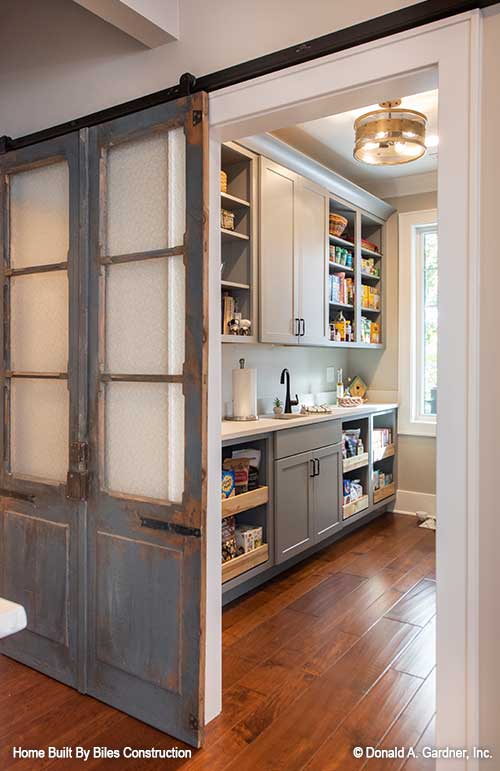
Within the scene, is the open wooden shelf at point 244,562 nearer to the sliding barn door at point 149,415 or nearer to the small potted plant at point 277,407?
the sliding barn door at point 149,415

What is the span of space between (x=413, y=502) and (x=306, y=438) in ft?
6.36

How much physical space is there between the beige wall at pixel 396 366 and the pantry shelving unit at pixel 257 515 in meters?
2.19

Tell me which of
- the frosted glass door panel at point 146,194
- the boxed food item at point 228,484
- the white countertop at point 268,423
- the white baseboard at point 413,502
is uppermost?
the frosted glass door panel at point 146,194

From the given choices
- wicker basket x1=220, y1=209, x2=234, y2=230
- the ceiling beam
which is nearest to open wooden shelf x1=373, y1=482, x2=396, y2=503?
wicker basket x1=220, y1=209, x2=234, y2=230

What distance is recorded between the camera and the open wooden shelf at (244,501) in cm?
291

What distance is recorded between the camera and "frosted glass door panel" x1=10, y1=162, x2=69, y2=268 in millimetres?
2354

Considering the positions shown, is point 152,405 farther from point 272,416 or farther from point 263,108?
point 272,416

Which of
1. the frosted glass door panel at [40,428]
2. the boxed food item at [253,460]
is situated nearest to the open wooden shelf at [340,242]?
the boxed food item at [253,460]

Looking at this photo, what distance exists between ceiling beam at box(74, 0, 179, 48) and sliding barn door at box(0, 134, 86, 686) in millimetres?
455

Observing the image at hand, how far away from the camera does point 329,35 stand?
1.70m

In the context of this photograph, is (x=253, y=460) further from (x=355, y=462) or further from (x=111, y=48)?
(x=111, y=48)

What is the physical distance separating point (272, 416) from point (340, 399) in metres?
0.96

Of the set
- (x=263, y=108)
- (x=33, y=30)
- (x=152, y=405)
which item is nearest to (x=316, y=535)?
(x=152, y=405)

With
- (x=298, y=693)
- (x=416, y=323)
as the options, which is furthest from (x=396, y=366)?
(x=298, y=693)
